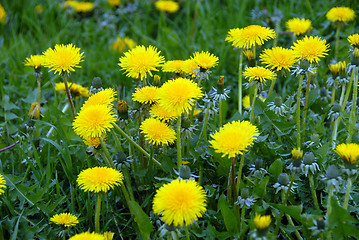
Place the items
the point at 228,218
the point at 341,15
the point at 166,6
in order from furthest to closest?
the point at 166,6, the point at 341,15, the point at 228,218

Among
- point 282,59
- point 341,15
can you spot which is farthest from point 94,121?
point 341,15

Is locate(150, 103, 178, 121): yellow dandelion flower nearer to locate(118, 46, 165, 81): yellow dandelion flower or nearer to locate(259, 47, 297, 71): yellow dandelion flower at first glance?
locate(118, 46, 165, 81): yellow dandelion flower

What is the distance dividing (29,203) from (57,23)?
2.73 meters

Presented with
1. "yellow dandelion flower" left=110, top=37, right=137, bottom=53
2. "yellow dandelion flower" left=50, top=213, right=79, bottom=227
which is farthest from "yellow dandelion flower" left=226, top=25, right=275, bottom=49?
"yellow dandelion flower" left=110, top=37, right=137, bottom=53

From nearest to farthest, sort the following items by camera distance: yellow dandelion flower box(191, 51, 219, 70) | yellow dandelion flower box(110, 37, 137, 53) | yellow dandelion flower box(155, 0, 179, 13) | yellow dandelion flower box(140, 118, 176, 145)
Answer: yellow dandelion flower box(140, 118, 176, 145), yellow dandelion flower box(191, 51, 219, 70), yellow dandelion flower box(110, 37, 137, 53), yellow dandelion flower box(155, 0, 179, 13)

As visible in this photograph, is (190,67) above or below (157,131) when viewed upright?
above

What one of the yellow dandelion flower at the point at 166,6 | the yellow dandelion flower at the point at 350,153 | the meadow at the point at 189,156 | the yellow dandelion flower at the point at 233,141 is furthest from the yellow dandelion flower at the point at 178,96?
the yellow dandelion flower at the point at 166,6

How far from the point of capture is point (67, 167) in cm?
191

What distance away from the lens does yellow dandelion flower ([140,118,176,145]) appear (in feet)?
5.33

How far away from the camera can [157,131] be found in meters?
1.63

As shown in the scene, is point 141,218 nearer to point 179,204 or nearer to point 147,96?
point 179,204

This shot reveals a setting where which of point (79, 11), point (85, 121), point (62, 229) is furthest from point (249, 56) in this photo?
point (79, 11)

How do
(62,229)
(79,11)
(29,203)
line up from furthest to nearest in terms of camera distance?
(79,11) → (29,203) → (62,229)

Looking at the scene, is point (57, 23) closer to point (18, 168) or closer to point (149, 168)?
point (18, 168)
